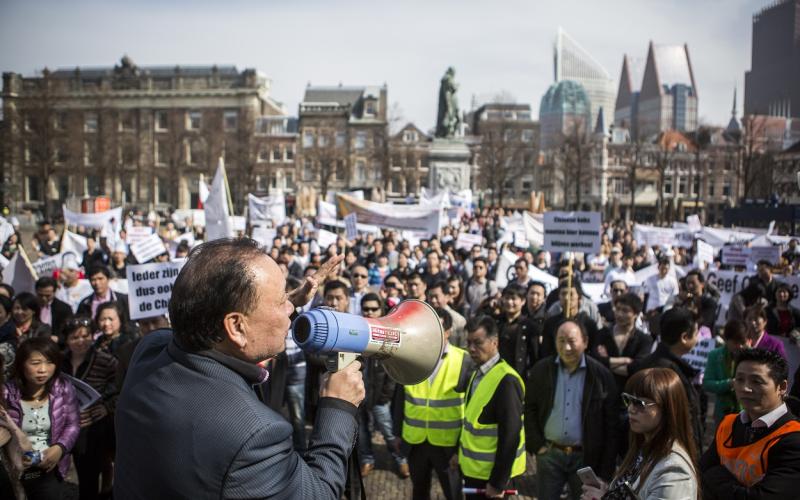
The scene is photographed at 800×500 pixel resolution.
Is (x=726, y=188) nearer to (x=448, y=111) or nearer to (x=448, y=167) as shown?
(x=448, y=111)

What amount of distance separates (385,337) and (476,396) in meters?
2.59

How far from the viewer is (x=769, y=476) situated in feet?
10.5

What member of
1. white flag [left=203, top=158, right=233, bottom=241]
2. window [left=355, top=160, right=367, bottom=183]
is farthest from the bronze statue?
→ window [left=355, top=160, right=367, bottom=183]

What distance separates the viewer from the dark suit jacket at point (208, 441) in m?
1.83

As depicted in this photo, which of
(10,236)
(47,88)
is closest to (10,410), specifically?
(10,236)

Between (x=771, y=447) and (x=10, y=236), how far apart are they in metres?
14.9

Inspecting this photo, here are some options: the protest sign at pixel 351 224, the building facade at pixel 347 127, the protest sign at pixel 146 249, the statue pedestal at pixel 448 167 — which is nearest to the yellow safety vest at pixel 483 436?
the protest sign at pixel 146 249

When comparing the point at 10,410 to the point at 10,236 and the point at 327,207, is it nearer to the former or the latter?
the point at 10,236

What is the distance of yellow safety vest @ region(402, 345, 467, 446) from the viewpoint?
16.6 ft

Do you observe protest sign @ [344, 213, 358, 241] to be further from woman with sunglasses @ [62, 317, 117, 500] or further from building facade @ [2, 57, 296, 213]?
building facade @ [2, 57, 296, 213]

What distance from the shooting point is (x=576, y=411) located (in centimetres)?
472

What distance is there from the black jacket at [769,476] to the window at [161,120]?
85069mm

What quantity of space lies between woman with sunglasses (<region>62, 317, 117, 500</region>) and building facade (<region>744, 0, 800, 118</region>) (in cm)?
10285

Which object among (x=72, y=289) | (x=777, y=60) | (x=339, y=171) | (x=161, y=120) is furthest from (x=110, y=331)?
(x=777, y=60)
